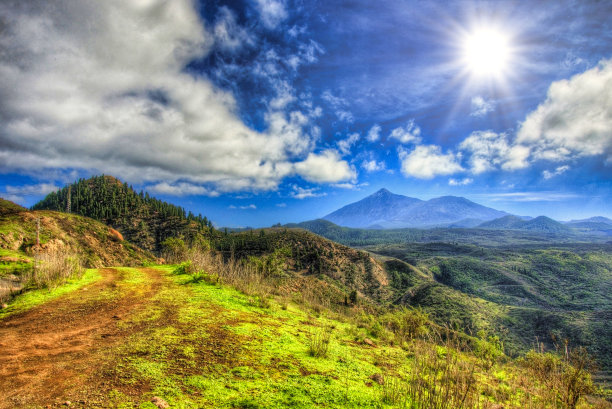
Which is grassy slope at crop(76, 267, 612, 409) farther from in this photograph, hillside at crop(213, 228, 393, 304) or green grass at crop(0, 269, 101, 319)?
hillside at crop(213, 228, 393, 304)

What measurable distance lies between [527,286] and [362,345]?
4212 inches

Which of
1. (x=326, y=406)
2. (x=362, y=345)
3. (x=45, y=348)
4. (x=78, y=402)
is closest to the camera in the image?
(x=78, y=402)

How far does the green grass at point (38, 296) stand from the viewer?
6219 mm

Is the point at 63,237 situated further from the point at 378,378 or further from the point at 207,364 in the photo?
the point at 378,378

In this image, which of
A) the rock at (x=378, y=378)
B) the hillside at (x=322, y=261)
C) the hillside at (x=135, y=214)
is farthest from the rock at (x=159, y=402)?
the hillside at (x=135, y=214)

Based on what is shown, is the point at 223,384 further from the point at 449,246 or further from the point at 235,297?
the point at 449,246

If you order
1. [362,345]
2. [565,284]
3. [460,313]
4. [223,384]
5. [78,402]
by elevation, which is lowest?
[565,284]

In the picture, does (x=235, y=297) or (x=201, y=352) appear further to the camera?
(x=235, y=297)

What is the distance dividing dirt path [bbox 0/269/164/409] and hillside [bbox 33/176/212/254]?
2341 inches

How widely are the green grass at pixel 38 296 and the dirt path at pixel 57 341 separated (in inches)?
11.5

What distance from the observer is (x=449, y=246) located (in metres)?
170

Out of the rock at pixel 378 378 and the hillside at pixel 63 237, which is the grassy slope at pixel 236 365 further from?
the hillside at pixel 63 237

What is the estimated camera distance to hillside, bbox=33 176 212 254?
224 feet

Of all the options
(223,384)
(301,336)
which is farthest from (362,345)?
(223,384)
